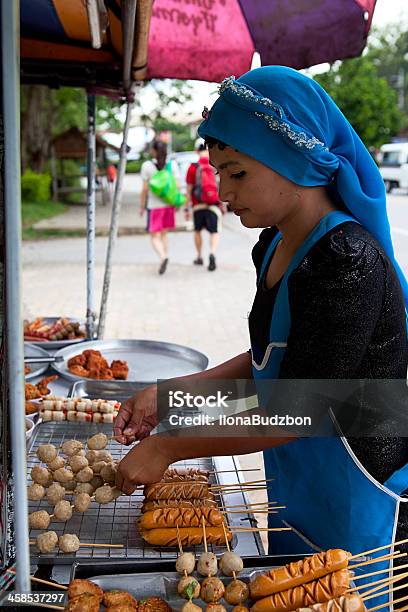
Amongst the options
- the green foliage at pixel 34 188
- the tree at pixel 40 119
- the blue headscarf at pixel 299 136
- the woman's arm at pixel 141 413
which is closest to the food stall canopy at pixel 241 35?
the blue headscarf at pixel 299 136

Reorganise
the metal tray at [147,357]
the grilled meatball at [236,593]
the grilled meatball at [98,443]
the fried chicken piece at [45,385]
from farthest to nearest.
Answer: the metal tray at [147,357] → the fried chicken piece at [45,385] → the grilled meatball at [98,443] → the grilled meatball at [236,593]

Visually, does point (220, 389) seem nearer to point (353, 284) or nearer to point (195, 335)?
point (353, 284)

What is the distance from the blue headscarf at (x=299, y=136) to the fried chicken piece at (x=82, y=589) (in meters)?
1.02

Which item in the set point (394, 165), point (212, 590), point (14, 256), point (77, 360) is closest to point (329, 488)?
point (212, 590)

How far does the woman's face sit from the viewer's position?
1477 millimetres

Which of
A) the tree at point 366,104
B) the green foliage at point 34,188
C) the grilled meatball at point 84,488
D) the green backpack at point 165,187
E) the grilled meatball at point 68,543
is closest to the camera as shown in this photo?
the grilled meatball at point 68,543

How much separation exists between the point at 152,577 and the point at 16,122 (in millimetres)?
1067

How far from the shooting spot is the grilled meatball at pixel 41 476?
1.86 meters

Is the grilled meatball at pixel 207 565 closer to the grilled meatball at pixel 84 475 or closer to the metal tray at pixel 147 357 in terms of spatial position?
the grilled meatball at pixel 84 475

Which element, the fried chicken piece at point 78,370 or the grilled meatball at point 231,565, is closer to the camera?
the grilled meatball at point 231,565

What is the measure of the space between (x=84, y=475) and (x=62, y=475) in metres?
0.07

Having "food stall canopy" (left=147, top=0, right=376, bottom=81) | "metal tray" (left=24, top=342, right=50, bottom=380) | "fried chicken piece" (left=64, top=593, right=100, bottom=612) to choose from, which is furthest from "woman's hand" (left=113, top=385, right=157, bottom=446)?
"food stall canopy" (left=147, top=0, right=376, bottom=81)

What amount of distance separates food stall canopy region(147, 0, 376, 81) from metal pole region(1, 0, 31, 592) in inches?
94.6

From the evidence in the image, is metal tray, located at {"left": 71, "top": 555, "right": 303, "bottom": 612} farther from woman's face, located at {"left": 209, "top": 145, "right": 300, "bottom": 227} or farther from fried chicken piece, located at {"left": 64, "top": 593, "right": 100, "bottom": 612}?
woman's face, located at {"left": 209, "top": 145, "right": 300, "bottom": 227}
